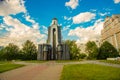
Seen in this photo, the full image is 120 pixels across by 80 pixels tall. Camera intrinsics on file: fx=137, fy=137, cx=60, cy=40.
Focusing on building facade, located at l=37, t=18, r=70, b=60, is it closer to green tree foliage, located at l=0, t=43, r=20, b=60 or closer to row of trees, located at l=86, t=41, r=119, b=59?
row of trees, located at l=86, t=41, r=119, b=59

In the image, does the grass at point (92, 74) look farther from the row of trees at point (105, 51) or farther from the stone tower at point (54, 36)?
the row of trees at point (105, 51)

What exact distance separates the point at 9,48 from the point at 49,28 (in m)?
31.5

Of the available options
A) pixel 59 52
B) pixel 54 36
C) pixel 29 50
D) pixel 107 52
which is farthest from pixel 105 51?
pixel 29 50

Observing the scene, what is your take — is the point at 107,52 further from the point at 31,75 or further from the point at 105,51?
the point at 31,75

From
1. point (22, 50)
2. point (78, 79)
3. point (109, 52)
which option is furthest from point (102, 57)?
point (78, 79)

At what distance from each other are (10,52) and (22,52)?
7.40 m

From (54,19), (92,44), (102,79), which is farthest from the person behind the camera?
(92,44)

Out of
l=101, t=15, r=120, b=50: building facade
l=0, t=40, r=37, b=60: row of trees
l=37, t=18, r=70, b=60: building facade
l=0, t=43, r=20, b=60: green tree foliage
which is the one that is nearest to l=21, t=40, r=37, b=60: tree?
l=0, t=40, r=37, b=60: row of trees

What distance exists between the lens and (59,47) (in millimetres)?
58281

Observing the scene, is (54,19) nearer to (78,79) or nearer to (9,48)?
(9,48)

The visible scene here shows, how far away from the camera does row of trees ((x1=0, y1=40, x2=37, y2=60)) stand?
76500 millimetres

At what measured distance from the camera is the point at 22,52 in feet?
258

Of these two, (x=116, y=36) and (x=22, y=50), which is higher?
(x=116, y=36)

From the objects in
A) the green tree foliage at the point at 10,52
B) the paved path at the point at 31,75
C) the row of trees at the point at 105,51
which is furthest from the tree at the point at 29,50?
the paved path at the point at 31,75
